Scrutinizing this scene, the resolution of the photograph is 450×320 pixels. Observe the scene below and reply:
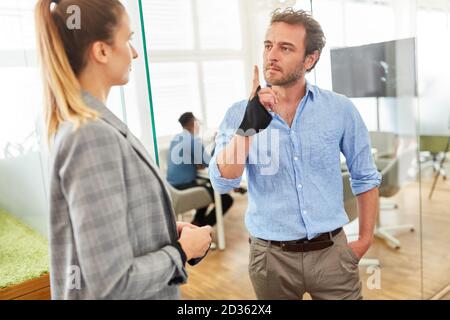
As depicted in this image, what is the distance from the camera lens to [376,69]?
1.50 metres

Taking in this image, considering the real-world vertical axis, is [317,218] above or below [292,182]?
below

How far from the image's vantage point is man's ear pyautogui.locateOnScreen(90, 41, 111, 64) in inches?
26.4

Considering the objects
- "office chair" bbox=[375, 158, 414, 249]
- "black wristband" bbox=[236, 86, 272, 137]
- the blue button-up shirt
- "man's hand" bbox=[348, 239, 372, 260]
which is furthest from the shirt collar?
"office chair" bbox=[375, 158, 414, 249]

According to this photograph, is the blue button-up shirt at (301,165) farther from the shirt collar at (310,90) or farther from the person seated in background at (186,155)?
the person seated in background at (186,155)

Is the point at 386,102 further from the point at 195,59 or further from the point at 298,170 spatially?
the point at 195,59

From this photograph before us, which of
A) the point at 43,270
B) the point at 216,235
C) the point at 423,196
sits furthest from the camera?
the point at 216,235

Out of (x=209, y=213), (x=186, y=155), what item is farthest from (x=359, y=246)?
(x=209, y=213)

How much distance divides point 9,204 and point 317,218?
60.1 inches

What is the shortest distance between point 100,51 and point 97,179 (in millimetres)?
237

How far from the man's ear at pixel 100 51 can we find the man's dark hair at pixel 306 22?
58 centimetres

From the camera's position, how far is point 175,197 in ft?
6.24

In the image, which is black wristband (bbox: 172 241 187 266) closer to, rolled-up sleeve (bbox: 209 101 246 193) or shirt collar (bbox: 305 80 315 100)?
rolled-up sleeve (bbox: 209 101 246 193)
